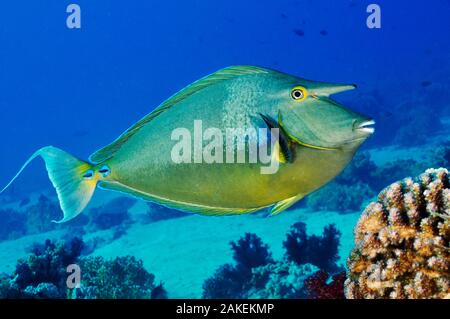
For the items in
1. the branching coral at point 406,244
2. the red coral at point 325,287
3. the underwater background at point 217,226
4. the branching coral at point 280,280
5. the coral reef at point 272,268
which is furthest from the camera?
the underwater background at point 217,226

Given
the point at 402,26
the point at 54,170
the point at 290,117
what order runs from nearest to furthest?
1. the point at 290,117
2. the point at 54,170
3. the point at 402,26

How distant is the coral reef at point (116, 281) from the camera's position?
5656 mm

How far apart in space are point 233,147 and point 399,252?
4.97ft

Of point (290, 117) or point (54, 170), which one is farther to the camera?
point (54, 170)

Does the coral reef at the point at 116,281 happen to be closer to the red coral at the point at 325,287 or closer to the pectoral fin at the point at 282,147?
the red coral at the point at 325,287

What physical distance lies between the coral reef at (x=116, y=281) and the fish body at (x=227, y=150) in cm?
424

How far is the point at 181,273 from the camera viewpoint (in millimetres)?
7238

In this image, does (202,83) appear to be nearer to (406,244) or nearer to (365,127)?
(365,127)

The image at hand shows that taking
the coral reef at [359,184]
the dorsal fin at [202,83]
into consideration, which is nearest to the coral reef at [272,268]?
the coral reef at [359,184]

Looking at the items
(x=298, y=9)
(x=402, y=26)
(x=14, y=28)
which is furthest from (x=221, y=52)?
(x=14, y=28)

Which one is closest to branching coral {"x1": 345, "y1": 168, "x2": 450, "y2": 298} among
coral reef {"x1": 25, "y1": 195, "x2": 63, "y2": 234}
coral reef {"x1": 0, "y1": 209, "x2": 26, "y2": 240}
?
coral reef {"x1": 25, "y1": 195, "x2": 63, "y2": 234}

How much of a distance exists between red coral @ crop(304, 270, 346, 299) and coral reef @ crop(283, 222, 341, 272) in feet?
9.34

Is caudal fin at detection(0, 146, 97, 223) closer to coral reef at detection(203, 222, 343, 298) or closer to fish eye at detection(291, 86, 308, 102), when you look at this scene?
fish eye at detection(291, 86, 308, 102)
